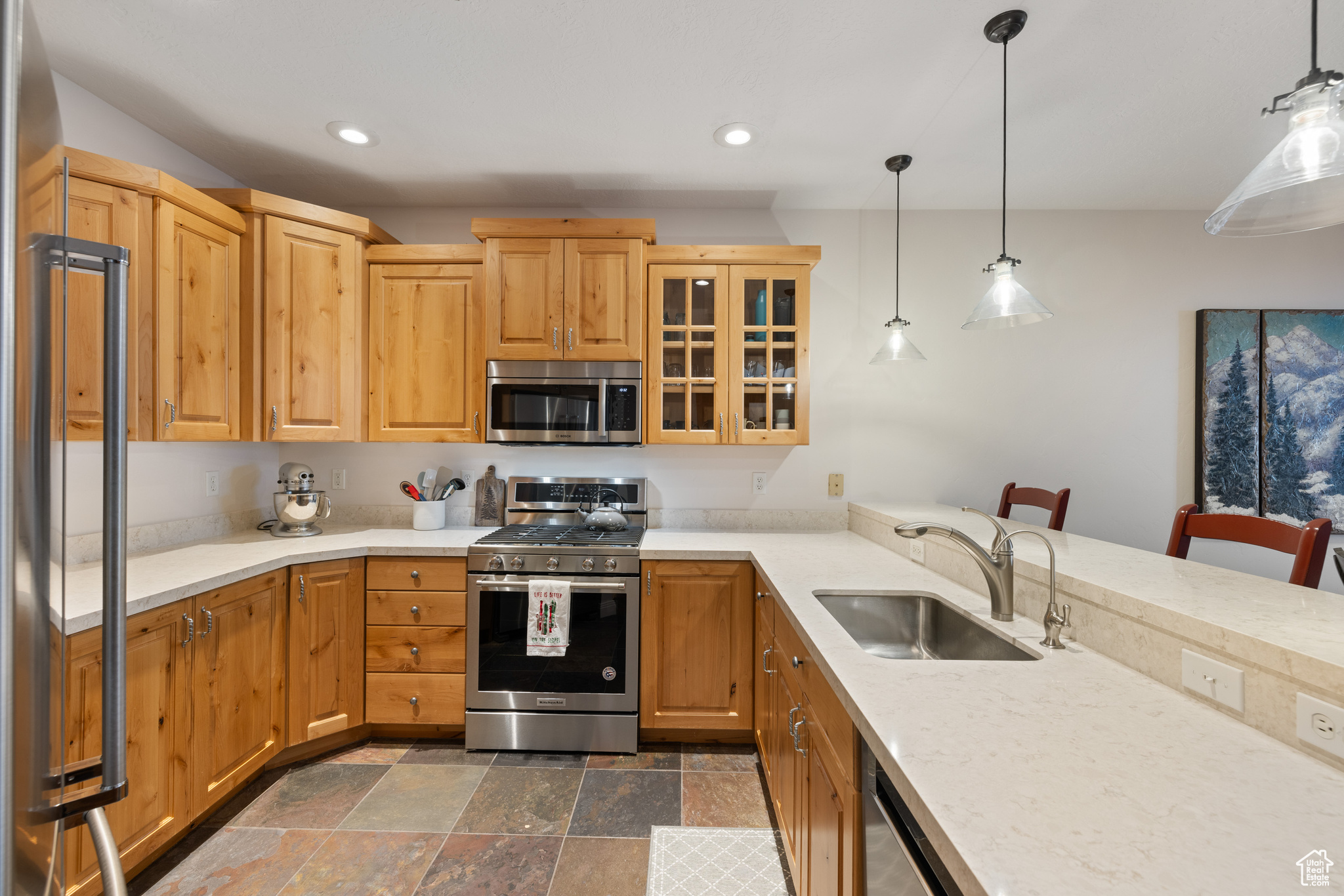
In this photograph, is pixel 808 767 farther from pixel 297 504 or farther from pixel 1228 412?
pixel 1228 412

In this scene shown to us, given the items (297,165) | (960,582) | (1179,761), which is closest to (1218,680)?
(1179,761)

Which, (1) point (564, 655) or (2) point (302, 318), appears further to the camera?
(2) point (302, 318)

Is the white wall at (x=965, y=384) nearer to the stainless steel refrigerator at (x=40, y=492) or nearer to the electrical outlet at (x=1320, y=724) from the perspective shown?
the electrical outlet at (x=1320, y=724)

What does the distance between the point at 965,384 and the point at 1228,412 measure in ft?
4.24

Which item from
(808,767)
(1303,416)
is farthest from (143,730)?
(1303,416)

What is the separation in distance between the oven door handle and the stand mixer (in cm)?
86

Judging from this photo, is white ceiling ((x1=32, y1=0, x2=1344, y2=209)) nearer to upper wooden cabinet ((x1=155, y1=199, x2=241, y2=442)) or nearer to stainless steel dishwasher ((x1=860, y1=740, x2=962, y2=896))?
upper wooden cabinet ((x1=155, y1=199, x2=241, y2=442))

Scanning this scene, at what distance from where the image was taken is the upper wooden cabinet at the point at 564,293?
2.58 m

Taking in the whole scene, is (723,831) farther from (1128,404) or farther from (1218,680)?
(1128,404)

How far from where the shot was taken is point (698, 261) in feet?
8.62

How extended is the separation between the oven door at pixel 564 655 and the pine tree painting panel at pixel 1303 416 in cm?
321

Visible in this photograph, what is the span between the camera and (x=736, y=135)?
2.20 metres

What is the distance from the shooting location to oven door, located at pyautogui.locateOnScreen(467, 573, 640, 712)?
7.65 feet

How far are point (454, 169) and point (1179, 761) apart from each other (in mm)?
2965
